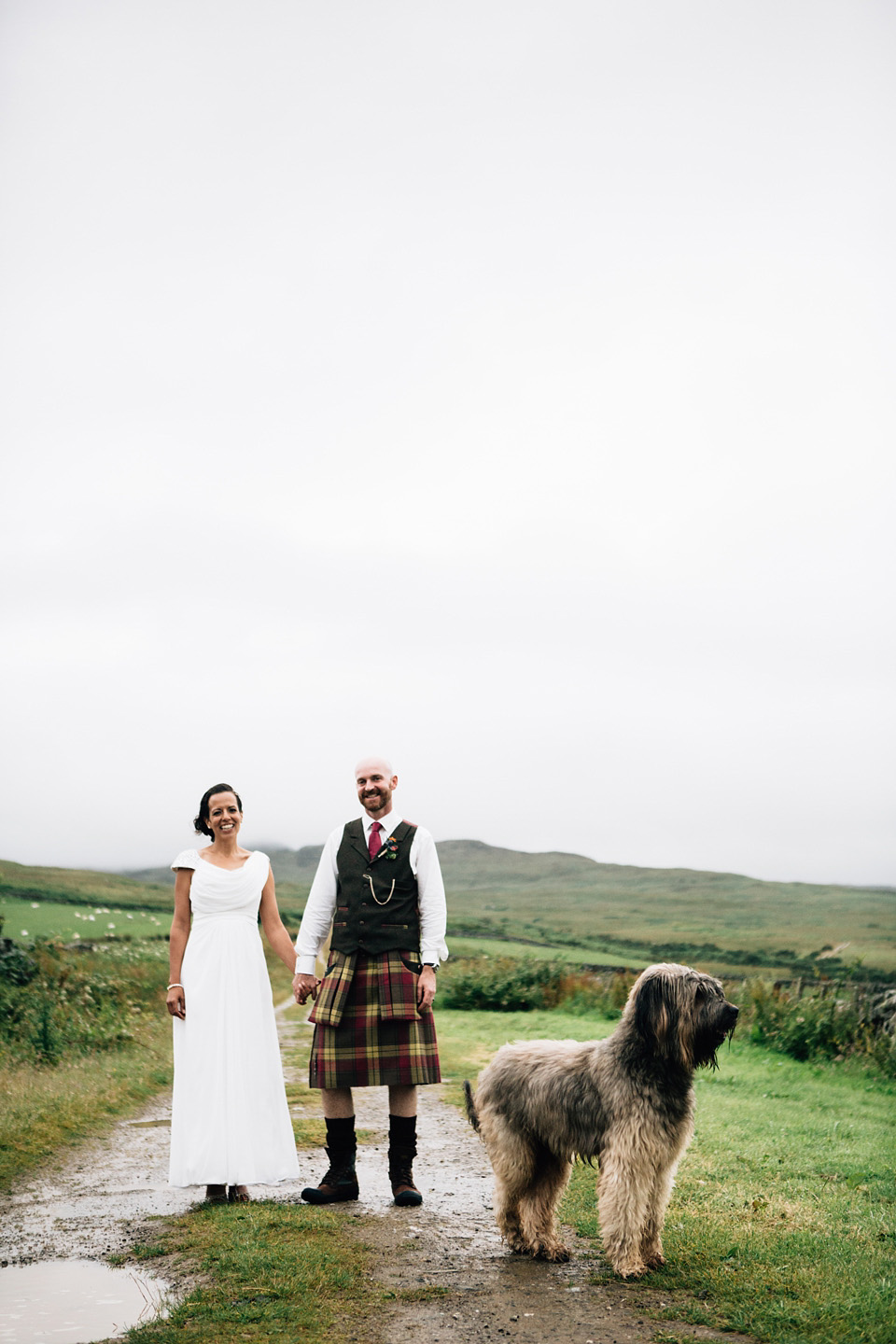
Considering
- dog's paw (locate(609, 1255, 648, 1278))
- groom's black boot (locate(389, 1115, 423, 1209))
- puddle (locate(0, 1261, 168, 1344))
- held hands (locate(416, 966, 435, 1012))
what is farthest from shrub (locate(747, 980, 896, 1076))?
puddle (locate(0, 1261, 168, 1344))

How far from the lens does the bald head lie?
6949 mm

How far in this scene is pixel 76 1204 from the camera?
676cm

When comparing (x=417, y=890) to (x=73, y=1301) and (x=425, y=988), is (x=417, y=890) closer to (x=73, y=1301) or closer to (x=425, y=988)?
(x=425, y=988)

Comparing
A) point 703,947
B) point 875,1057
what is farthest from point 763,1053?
point 703,947

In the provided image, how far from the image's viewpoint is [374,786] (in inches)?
273

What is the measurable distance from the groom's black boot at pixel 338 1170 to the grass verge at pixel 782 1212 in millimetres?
1423

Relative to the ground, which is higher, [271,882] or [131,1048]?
[271,882]

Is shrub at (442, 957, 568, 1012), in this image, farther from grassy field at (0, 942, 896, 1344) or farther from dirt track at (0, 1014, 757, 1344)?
dirt track at (0, 1014, 757, 1344)

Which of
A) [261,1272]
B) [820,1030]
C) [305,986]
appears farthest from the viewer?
[820,1030]

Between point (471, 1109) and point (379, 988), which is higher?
point (379, 988)

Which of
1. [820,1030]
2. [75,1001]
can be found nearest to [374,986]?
[75,1001]

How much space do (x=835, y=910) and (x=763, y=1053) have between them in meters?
21.1

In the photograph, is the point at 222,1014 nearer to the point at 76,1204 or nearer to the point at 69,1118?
the point at 76,1204

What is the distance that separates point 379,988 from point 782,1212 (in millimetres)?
2957
